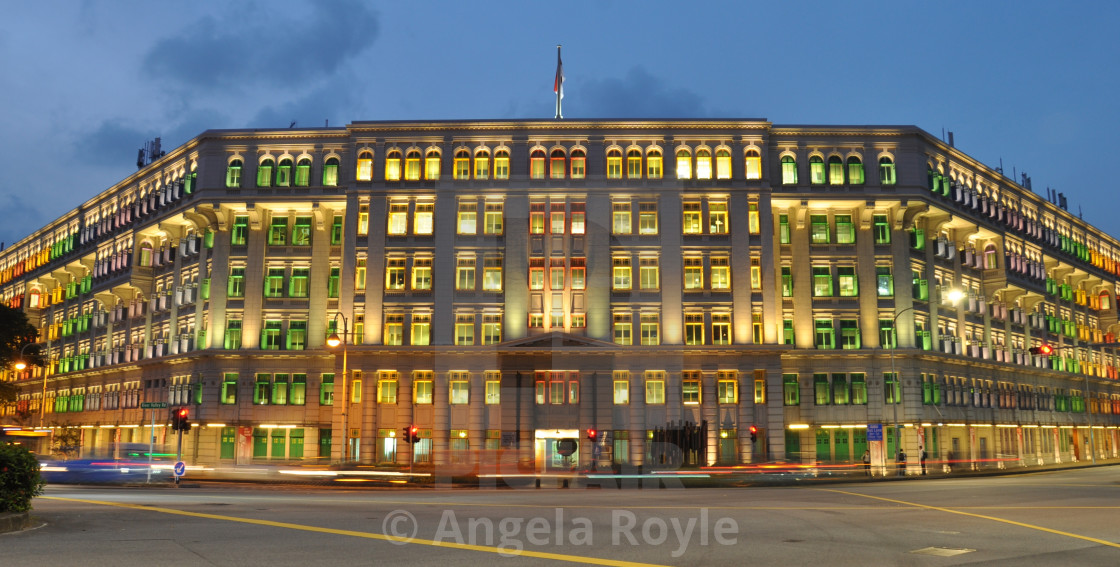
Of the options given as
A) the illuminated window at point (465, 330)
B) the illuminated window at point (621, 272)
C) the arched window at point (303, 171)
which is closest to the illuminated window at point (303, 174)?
the arched window at point (303, 171)

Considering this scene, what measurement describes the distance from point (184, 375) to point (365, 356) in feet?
49.8

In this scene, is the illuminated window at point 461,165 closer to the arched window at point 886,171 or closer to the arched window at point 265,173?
the arched window at point 265,173

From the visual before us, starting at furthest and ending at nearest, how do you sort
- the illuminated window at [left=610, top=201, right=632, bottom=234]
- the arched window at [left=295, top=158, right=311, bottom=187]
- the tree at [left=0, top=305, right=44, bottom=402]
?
the tree at [left=0, top=305, right=44, bottom=402] < the arched window at [left=295, top=158, right=311, bottom=187] < the illuminated window at [left=610, top=201, right=632, bottom=234]

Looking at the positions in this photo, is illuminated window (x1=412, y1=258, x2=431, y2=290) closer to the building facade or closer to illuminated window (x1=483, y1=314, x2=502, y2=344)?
the building facade

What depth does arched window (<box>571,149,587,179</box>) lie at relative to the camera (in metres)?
62.6

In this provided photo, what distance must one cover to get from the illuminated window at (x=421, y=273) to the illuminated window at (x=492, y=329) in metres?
4.70

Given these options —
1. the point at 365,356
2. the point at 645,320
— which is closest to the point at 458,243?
the point at 365,356

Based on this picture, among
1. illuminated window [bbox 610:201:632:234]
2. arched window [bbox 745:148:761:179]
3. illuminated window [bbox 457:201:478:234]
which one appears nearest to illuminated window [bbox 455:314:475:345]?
illuminated window [bbox 457:201:478:234]

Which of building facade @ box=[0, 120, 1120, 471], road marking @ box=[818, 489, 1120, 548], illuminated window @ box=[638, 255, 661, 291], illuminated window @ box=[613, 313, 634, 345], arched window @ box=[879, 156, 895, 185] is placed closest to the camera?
road marking @ box=[818, 489, 1120, 548]

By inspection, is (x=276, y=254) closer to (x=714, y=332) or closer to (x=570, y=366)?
(x=570, y=366)

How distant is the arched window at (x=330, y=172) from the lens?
6412 cm

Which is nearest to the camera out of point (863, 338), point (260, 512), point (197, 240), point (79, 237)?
point (260, 512)

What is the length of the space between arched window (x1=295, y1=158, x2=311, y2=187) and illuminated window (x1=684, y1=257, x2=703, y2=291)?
27.0 metres

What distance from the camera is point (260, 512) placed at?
2367 centimetres
